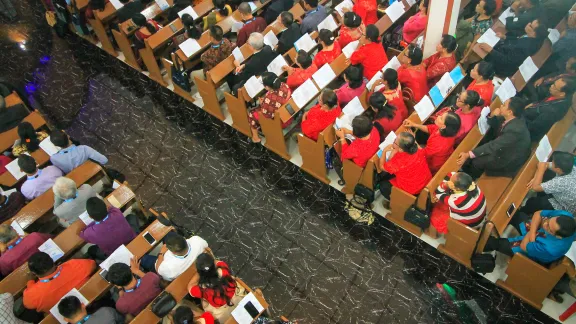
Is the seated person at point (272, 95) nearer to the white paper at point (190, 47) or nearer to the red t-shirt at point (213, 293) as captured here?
the white paper at point (190, 47)

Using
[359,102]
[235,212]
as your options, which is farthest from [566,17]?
[235,212]

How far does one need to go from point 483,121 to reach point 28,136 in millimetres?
5172

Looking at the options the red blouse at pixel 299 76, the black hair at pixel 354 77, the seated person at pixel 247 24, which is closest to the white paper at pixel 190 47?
the seated person at pixel 247 24

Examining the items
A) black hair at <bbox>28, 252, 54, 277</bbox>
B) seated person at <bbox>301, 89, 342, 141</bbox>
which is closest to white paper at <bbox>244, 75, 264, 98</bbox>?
seated person at <bbox>301, 89, 342, 141</bbox>

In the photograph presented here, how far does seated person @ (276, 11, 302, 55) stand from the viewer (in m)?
6.54

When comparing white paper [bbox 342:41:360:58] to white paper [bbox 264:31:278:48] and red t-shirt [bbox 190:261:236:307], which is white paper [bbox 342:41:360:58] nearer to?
white paper [bbox 264:31:278:48]

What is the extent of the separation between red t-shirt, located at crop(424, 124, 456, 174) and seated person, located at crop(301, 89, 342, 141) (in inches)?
41.5

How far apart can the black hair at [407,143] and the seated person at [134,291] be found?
2.63 m

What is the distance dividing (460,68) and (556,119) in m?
1.23

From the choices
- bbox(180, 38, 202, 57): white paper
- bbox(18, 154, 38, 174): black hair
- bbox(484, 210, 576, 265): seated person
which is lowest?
bbox(484, 210, 576, 265): seated person

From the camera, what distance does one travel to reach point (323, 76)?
589 centimetres

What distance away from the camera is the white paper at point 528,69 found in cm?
591

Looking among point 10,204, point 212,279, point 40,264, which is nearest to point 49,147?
point 10,204

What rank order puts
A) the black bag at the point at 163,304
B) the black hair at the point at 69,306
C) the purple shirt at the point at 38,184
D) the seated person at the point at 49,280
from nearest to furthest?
1. the black hair at the point at 69,306
2. the black bag at the point at 163,304
3. the seated person at the point at 49,280
4. the purple shirt at the point at 38,184
